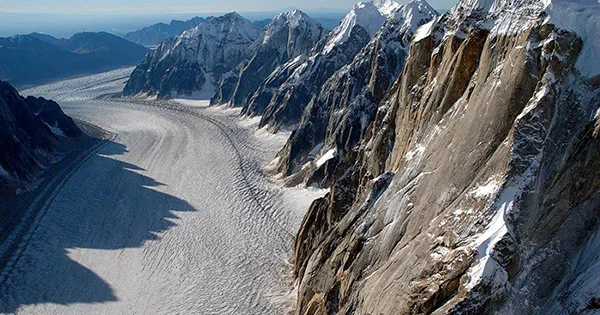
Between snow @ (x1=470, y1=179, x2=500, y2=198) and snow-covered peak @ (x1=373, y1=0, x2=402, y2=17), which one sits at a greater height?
snow-covered peak @ (x1=373, y1=0, x2=402, y2=17)

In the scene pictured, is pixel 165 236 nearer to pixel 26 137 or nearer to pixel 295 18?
pixel 26 137

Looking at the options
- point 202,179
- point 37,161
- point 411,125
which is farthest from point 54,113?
point 411,125

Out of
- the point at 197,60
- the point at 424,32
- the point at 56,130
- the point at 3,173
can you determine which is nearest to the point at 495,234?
the point at 424,32

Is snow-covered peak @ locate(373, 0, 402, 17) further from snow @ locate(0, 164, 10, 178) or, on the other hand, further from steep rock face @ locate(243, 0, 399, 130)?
snow @ locate(0, 164, 10, 178)

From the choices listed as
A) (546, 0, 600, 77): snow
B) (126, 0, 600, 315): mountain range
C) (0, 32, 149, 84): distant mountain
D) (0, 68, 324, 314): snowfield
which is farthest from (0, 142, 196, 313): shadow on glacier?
(0, 32, 149, 84): distant mountain

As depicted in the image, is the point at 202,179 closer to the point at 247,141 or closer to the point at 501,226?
the point at 247,141

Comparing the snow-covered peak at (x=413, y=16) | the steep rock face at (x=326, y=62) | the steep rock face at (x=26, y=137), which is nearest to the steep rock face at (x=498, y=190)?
the snow-covered peak at (x=413, y=16)
